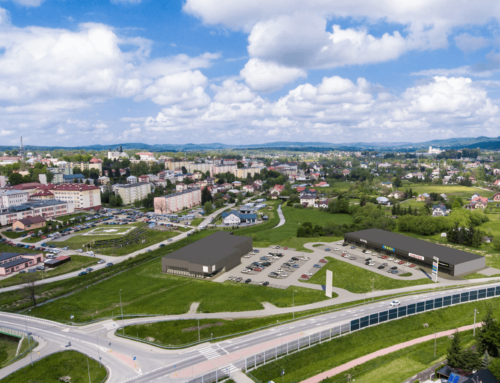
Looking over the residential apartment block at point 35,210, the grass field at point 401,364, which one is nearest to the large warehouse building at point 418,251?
the grass field at point 401,364

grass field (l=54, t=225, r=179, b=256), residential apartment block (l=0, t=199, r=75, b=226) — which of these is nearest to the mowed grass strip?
grass field (l=54, t=225, r=179, b=256)

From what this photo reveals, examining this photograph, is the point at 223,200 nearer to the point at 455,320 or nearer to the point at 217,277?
the point at 217,277

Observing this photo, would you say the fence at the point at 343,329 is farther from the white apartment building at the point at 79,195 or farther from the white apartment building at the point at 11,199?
the white apartment building at the point at 11,199

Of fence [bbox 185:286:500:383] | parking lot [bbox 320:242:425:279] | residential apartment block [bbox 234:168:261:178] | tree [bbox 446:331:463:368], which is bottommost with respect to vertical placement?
parking lot [bbox 320:242:425:279]

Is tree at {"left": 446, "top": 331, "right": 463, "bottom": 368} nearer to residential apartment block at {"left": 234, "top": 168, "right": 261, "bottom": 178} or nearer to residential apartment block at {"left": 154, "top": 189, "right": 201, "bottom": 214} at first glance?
residential apartment block at {"left": 154, "top": 189, "right": 201, "bottom": 214}

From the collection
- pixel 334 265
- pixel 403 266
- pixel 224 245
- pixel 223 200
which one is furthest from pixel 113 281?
pixel 223 200

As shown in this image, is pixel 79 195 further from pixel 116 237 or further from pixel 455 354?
pixel 455 354
